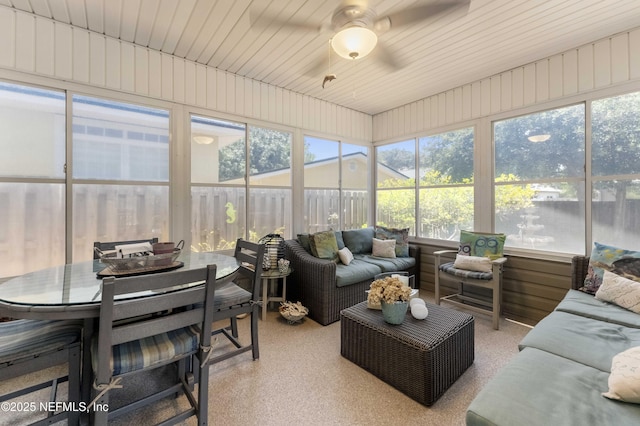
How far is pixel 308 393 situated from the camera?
192 cm

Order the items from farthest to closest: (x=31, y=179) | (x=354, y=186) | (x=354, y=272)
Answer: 1. (x=354, y=186)
2. (x=354, y=272)
3. (x=31, y=179)

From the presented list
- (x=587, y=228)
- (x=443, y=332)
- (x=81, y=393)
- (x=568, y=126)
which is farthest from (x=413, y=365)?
(x=568, y=126)

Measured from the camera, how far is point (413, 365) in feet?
6.05

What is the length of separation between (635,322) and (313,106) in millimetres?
4079

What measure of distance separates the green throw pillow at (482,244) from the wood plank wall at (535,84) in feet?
5.20

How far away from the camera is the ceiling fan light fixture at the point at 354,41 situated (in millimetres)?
1886

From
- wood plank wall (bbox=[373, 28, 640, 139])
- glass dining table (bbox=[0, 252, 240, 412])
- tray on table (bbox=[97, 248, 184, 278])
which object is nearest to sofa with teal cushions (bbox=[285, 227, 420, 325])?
glass dining table (bbox=[0, 252, 240, 412])

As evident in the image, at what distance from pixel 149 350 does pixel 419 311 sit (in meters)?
1.84

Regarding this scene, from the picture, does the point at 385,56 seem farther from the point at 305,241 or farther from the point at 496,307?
the point at 496,307

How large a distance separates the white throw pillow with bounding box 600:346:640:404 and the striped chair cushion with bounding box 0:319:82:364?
106 inches

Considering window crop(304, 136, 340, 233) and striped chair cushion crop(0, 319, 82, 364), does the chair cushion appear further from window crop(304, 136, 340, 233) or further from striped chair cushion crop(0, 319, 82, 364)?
window crop(304, 136, 340, 233)

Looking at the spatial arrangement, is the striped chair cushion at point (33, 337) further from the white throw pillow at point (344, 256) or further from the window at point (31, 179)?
the white throw pillow at point (344, 256)

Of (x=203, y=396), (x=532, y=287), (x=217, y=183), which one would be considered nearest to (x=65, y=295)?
(x=203, y=396)

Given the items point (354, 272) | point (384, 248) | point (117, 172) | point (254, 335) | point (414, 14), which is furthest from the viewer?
point (384, 248)
